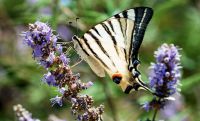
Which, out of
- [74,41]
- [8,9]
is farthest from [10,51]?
[74,41]

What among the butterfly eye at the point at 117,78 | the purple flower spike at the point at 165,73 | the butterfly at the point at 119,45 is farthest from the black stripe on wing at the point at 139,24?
the purple flower spike at the point at 165,73

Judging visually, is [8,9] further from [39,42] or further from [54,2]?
[39,42]

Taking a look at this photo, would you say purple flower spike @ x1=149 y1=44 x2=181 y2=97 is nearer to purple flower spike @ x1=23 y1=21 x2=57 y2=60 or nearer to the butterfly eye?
the butterfly eye

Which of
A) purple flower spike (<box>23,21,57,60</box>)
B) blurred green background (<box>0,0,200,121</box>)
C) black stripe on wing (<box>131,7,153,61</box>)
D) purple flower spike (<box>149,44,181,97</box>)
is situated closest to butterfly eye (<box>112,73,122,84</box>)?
black stripe on wing (<box>131,7,153,61</box>)

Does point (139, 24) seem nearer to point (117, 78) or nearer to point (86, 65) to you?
point (117, 78)

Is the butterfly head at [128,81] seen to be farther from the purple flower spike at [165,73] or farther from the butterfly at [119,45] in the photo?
the purple flower spike at [165,73]
